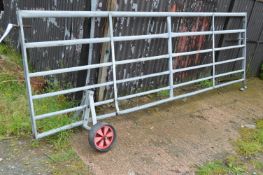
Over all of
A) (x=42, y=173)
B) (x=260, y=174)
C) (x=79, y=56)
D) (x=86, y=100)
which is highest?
(x=79, y=56)

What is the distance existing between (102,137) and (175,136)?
1154 millimetres

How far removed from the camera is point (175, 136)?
4648mm

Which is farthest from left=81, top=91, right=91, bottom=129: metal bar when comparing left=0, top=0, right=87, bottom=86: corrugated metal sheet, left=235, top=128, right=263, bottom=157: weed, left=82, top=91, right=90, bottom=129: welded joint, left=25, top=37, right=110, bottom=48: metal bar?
left=235, top=128, right=263, bottom=157: weed

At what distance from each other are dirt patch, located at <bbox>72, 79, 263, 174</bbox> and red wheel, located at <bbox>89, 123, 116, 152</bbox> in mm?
97

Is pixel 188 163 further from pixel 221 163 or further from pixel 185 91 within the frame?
pixel 185 91

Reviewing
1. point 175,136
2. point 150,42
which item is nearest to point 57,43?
point 150,42

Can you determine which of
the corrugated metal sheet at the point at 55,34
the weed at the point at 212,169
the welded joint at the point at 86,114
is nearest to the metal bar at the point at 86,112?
the welded joint at the point at 86,114

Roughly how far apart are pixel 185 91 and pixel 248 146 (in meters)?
1.72

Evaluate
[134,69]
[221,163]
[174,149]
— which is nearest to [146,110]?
[134,69]

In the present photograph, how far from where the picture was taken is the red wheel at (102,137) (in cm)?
383

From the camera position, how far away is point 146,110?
5.22 meters

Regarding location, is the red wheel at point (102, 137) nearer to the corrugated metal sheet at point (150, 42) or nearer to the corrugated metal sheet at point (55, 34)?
the corrugated metal sheet at point (150, 42)

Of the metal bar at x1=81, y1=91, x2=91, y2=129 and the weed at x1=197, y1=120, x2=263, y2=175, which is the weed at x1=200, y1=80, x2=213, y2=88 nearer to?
the weed at x1=197, y1=120, x2=263, y2=175

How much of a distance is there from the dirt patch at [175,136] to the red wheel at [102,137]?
97mm
